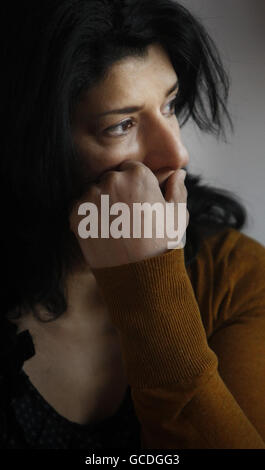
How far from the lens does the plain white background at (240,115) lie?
1.11 m

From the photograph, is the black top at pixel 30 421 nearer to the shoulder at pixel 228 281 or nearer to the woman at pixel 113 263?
the woman at pixel 113 263

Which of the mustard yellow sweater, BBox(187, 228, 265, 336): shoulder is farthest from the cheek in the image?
BBox(187, 228, 265, 336): shoulder

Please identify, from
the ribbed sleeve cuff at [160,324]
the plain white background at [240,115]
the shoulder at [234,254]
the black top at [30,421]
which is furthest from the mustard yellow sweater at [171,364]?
the plain white background at [240,115]

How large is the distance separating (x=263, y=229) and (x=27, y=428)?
29.1 inches

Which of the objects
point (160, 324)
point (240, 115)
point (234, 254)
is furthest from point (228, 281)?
point (240, 115)

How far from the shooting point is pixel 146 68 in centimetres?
83

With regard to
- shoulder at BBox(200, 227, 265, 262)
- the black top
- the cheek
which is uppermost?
the cheek

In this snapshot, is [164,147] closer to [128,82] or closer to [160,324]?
[128,82]

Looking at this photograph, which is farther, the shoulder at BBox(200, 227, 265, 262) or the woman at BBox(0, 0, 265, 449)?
the shoulder at BBox(200, 227, 265, 262)

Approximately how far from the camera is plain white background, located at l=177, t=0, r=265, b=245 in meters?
1.11

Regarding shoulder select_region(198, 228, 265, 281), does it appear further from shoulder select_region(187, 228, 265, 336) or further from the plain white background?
the plain white background

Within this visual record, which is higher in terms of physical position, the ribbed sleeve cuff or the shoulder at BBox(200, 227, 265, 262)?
the ribbed sleeve cuff

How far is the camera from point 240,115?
1.18m
